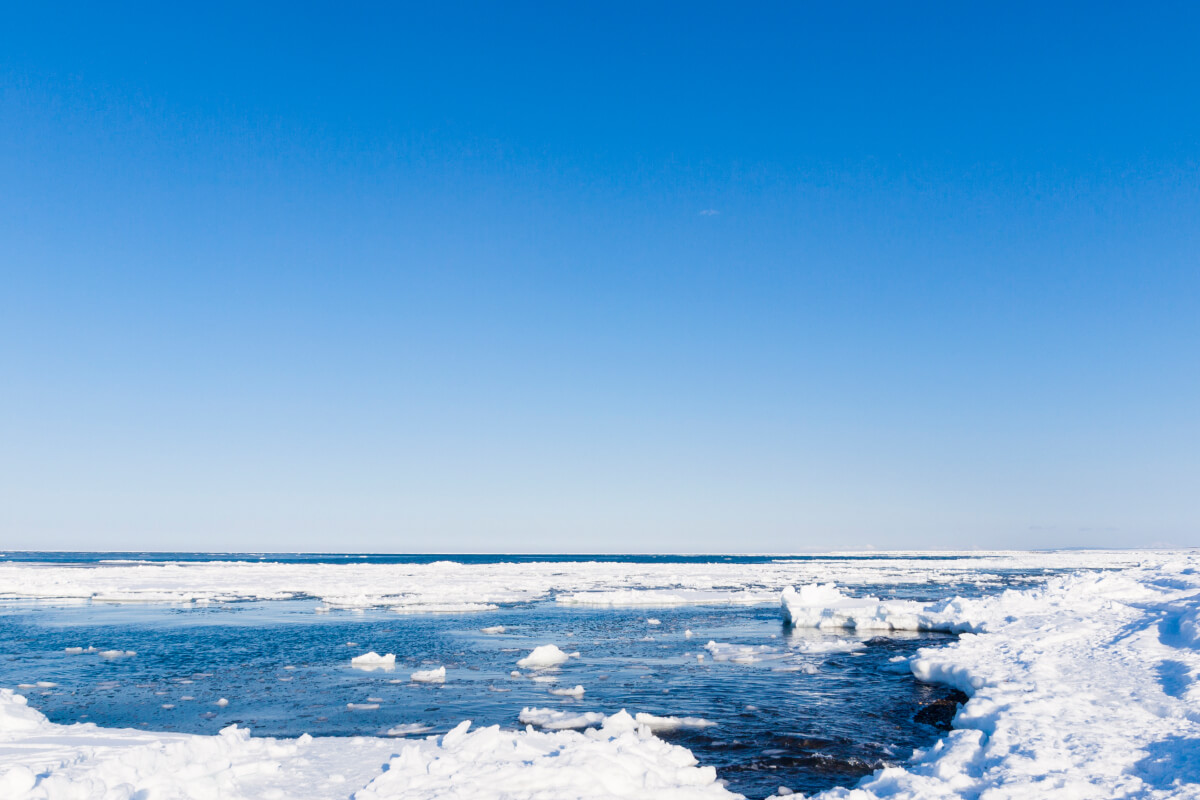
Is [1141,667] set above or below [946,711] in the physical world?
above

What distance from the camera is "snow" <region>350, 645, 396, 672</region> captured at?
16859 mm

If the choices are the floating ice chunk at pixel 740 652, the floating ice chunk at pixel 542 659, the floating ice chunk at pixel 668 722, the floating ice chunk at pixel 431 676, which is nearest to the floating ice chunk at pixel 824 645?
the floating ice chunk at pixel 740 652

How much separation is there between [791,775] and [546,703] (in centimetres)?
510

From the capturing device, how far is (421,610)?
29312 mm

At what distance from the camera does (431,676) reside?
15453 mm

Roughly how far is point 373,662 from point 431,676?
2.50 metres

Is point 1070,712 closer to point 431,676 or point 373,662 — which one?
point 431,676

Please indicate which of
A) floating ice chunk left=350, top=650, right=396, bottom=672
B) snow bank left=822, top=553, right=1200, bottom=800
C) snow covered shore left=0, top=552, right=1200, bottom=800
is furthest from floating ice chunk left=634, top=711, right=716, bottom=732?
floating ice chunk left=350, top=650, right=396, bottom=672

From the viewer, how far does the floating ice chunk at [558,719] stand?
11.3 metres

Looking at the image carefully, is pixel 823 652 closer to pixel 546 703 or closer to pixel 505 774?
pixel 546 703

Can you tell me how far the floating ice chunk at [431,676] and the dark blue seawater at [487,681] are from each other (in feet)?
0.86

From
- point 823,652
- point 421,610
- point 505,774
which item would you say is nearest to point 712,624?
point 823,652

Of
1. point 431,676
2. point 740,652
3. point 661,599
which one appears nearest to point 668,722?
point 431,676

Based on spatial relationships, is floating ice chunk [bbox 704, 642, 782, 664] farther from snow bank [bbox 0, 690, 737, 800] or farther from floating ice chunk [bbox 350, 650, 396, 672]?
snow bank [bbox 0, 690, 737, 800]
